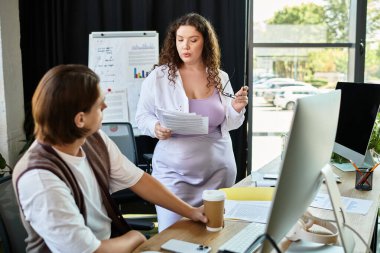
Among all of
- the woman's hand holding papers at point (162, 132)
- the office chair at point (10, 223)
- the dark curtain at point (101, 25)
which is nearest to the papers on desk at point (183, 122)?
the woman's hand holding papers at point (162, 132)

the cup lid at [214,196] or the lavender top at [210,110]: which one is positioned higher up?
the lavender top at [210,110]

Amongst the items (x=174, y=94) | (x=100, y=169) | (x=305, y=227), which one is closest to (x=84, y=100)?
(x=100, y=169)

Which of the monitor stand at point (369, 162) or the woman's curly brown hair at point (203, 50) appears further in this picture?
the woman's curly brown hair at point (203, 50)

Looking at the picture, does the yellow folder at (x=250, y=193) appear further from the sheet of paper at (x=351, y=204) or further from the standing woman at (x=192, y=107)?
the standing woman at (x=192, y=107)

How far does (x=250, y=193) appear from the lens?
1.96 metres

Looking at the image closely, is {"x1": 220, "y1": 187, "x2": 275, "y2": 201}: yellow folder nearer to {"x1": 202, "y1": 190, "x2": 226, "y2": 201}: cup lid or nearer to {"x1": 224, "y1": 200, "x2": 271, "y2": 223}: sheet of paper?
{"x1": 224, "y1": 200, "x2": 271, "y2": 223}: sheet of paper

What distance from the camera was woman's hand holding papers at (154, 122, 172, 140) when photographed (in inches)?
97.4

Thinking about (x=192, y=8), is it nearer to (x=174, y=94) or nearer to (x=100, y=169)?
(x=174, y=94)

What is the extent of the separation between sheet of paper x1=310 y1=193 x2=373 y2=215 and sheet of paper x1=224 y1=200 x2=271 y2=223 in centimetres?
23

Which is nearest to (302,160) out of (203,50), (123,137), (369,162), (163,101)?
(369,162)

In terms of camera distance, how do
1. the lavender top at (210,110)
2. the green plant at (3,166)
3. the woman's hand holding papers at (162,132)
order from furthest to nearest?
the green plant at (3,166) → the lavender top at (210,110) → the woman's hand holding papers at (162,132)

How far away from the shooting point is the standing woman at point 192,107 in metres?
2.55

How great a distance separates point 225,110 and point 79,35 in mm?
2003

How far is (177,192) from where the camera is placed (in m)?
2.54
